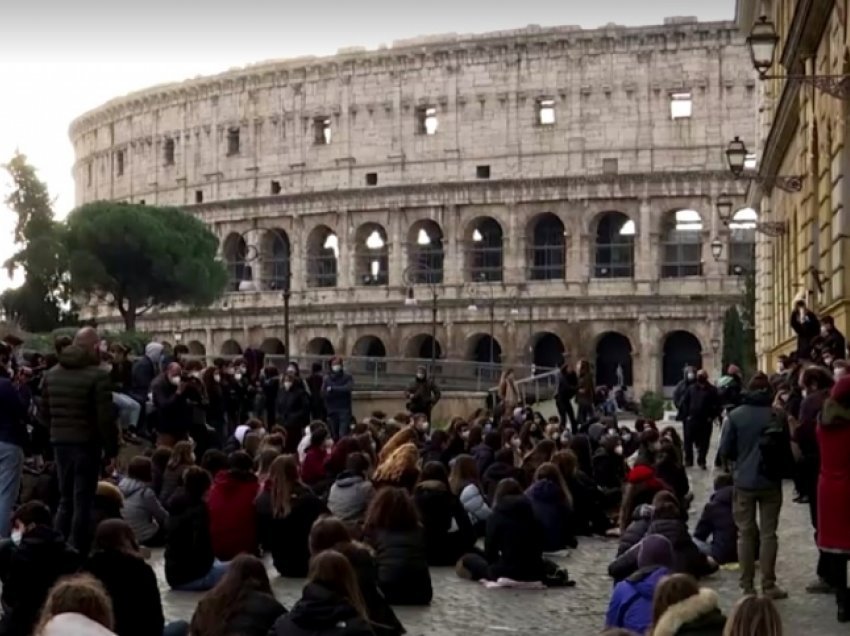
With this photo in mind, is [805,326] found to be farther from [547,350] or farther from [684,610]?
[547,350]

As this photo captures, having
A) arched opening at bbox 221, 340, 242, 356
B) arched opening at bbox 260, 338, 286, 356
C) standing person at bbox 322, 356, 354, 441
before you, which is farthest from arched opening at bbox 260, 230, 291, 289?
standing person at bbox 322, 356, 354, 441

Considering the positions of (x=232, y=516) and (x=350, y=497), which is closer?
(x=232, y=516)

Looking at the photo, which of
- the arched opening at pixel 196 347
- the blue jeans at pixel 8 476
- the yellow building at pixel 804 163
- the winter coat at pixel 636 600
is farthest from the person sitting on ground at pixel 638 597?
the arched opening at pixel 196 347

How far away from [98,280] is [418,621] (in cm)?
5613

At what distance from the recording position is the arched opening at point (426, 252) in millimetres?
73562

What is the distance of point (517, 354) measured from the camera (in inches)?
2785

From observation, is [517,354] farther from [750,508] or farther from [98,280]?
[750,508]

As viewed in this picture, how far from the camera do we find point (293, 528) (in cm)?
1475

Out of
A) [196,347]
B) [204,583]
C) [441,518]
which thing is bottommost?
[204,583]

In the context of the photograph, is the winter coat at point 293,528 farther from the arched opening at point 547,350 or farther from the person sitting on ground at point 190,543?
the arched opening at point 547,350

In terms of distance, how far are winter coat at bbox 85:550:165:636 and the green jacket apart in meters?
3.38

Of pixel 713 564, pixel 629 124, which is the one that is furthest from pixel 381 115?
pixel 713 564

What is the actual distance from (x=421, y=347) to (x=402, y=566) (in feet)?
199

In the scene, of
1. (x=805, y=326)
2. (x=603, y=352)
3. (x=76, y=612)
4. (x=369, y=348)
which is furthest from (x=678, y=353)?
(x=76, y=612)
